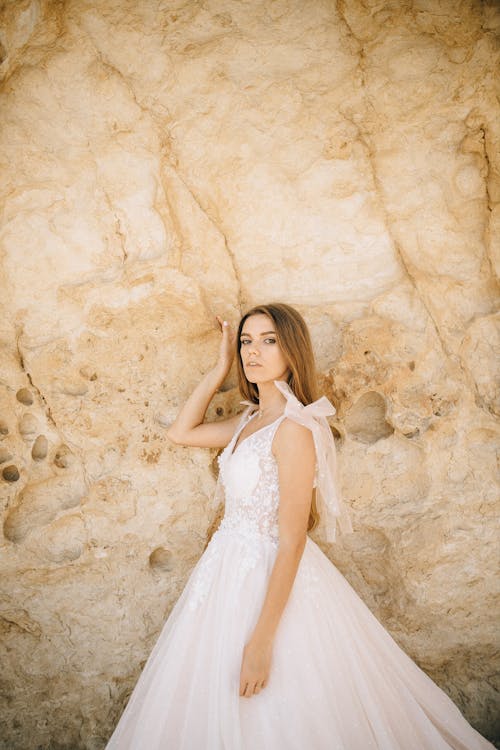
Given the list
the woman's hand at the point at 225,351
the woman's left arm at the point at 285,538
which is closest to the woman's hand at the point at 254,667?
the woman's left arm at the point at 285,538

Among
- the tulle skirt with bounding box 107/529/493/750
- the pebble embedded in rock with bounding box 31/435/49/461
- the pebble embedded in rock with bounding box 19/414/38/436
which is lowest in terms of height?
the tulle skirt with bounding box 107/529/493/750

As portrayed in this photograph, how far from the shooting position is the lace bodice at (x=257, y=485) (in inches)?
101

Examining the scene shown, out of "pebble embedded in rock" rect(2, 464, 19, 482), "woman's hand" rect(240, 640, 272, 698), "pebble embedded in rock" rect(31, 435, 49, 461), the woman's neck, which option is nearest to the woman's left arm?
"woman's hand" rect(240, 640, 272, 698)

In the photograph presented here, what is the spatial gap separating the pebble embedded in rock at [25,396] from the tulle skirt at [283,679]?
1283mm

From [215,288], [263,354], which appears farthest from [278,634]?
[215,288]

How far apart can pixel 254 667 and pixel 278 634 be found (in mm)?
211

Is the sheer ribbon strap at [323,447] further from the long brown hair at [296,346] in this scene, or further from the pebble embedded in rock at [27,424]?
the pebble embedded in rock at [27,424]

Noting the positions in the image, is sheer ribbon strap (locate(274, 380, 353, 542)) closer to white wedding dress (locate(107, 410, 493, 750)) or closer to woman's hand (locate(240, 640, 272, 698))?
white wedding dress (locate(107, 410, 493, 750))

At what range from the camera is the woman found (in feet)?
7.13

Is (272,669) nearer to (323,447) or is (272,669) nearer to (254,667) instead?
(254,667)

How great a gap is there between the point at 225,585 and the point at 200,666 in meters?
0.35

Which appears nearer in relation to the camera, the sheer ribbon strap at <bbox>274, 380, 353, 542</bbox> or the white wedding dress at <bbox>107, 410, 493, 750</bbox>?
the white wedding dress at <bbox>107, 410, 493, 750</bbox>

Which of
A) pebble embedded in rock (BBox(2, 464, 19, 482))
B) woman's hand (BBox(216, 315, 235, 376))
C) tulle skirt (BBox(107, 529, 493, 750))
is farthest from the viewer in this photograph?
woman's hand (BBox(216, 315, 235, 376))

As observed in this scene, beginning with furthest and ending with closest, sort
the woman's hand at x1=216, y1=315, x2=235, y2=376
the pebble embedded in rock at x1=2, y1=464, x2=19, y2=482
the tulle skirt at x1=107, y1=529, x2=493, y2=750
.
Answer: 1. the woman's hand at x1=216, y1=315, x2=235, y2=376
2. the pebble embedded in rock at x1=2, y1=464, x2=19, y2=482
3. the tulle skirt at x1=107, y1=529, x2=493, y2=750
